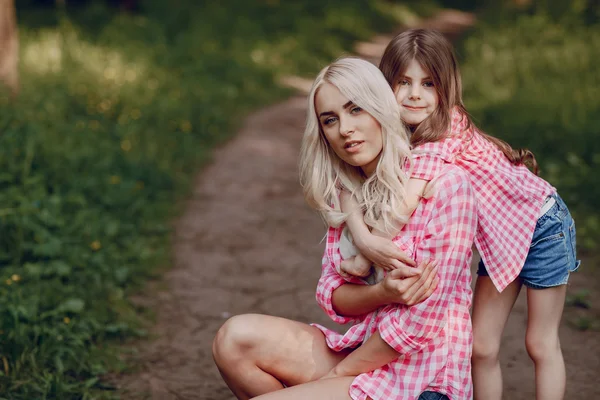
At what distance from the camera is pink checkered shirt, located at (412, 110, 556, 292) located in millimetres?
2377

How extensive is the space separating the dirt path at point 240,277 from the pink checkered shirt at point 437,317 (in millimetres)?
1188

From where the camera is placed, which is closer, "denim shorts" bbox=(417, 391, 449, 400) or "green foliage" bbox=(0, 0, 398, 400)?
"denim shorts" bbox=(417, 391, 449, 400)

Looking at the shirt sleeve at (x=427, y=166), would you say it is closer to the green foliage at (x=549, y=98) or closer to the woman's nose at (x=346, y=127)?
the woman's nose at (x=346, y=127)

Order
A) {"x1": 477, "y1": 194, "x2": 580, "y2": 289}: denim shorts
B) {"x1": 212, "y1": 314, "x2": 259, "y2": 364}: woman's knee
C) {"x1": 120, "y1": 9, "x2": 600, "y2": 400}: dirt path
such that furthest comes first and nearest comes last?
{"x1": 120, "y1": 9, "x2": 600, "y2": 400}: dirt path < {"x1": 477, "y1": 194, "x2": 580, "y2": 289}: denim shorts < {"x1": 212, "y1": 314, "x2": 259, "y2": 364}: woman's knee

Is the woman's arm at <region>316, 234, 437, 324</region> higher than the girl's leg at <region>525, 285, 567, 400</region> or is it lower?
higher

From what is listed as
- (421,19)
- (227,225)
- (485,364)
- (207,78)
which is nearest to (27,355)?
(485,364)

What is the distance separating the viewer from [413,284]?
6.60ft

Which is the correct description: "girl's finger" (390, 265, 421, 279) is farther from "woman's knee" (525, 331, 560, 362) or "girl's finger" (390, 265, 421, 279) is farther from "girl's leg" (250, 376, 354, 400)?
"woman's knee" (525, 331, 560, 362)

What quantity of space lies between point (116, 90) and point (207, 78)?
1821 millimetres

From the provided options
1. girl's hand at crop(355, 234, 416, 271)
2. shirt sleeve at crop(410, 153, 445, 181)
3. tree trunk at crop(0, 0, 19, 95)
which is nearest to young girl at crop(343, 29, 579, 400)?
shirt sleeve at crop(410, 153, 445, 181)

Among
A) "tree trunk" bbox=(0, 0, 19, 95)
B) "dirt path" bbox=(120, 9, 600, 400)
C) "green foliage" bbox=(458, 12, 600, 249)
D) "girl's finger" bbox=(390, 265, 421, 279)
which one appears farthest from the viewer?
"tree trunk" bbox=(0, 0, 19, 95)

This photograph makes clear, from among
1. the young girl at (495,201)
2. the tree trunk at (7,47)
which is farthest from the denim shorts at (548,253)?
the tree trunk at (7,47)

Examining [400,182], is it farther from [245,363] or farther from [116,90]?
Result: [116,90]

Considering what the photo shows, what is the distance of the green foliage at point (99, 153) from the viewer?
3.40 m
